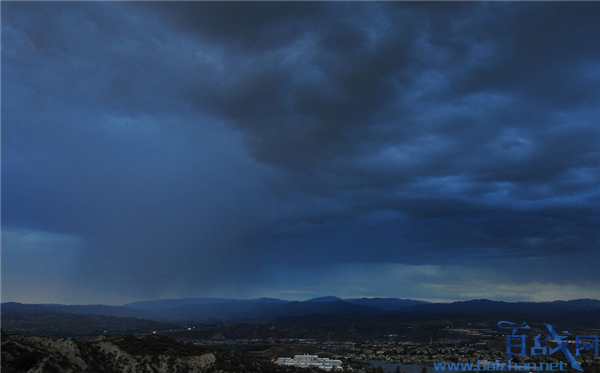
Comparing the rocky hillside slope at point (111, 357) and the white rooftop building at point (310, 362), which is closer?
the rocky hillside slope at point (111, 357)

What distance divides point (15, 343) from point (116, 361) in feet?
58.6

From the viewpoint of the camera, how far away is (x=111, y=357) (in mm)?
82438

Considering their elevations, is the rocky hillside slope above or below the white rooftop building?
above

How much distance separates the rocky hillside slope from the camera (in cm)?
6384

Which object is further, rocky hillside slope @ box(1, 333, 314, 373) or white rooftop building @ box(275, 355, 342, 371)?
white rooftop building @ box(275, 355, 342, 371)

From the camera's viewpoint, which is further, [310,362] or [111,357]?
[310,362]

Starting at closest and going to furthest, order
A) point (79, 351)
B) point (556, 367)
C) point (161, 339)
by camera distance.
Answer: point (79, 351) → point (161, 339) → point (556, 367)

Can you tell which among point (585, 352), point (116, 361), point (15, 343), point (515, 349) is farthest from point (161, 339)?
point (585, 352)

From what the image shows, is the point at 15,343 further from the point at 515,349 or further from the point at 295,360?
the point at 515,349

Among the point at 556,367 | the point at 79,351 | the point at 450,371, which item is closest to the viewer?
the point at 79,351

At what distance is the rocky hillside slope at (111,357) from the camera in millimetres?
63844

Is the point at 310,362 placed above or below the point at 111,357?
below

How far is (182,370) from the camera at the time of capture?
80562mm

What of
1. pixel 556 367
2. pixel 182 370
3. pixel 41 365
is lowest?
pixel 556 367
